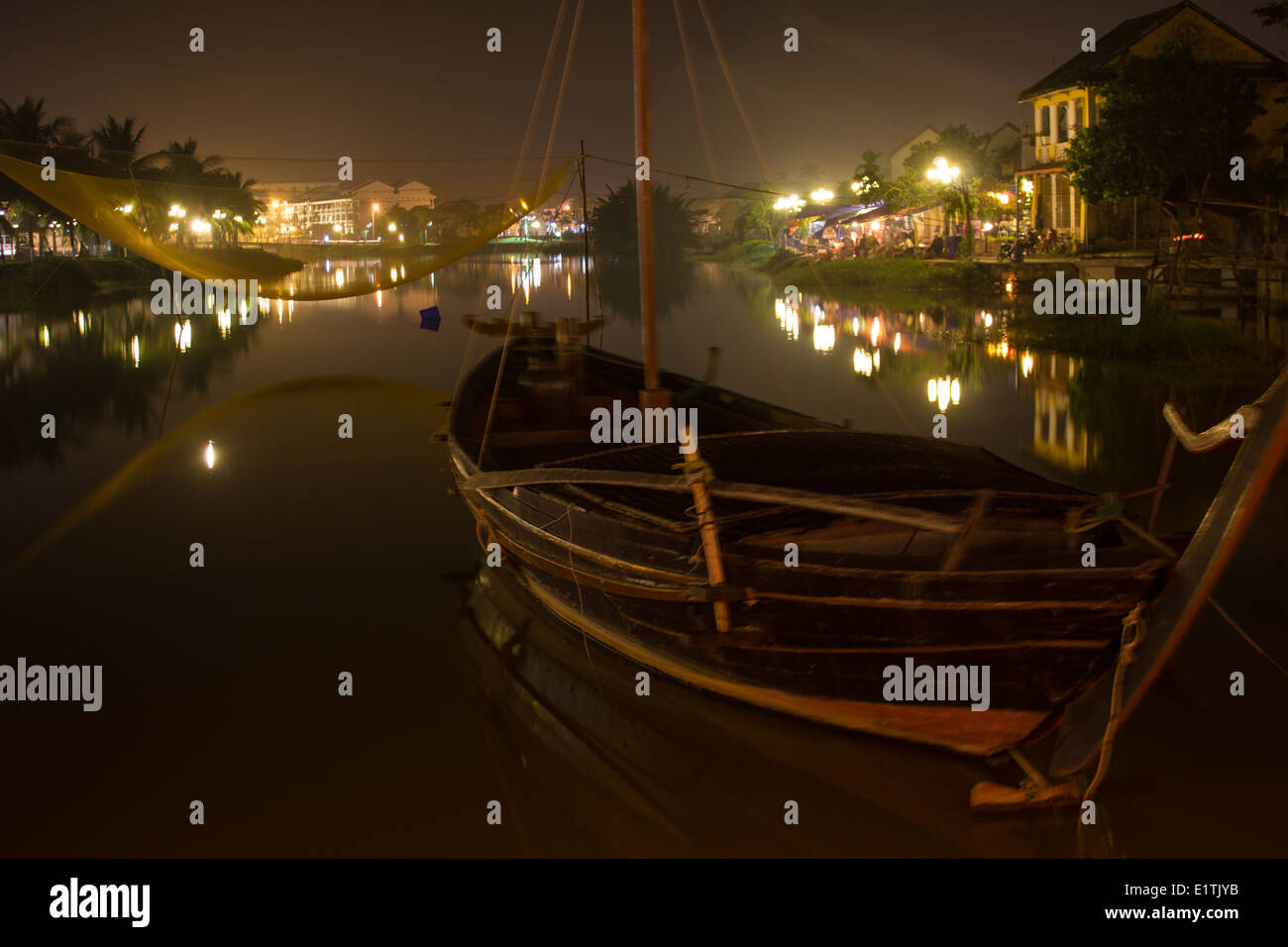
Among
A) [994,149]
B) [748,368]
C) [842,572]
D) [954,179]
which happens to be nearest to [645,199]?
[842,572]

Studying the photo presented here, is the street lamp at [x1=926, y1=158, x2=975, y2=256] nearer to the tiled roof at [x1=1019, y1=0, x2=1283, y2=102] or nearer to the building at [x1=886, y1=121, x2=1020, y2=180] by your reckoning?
the tiled roof at [x1=1019, y1=0, x2=1283, y2=102]

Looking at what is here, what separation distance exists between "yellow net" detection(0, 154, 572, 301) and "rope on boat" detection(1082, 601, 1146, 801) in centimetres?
1089

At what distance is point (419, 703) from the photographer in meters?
5.76

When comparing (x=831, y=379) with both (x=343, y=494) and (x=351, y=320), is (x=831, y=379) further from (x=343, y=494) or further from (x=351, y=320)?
(x=351, y=320)

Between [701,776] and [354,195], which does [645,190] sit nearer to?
[701,776]

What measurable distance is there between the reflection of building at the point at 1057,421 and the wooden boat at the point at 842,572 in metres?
4.73

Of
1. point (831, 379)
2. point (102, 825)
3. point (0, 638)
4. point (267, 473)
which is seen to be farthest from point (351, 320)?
point (102, 825)

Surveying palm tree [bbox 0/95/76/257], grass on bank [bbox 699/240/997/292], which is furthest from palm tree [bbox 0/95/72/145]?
grass on bank [bbox 699/240/997/292]

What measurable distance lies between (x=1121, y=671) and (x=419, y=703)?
3596 mm

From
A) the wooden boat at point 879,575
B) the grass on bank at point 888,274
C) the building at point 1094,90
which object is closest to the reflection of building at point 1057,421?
the wooden boat at point 879,575

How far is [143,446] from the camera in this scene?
1280cm

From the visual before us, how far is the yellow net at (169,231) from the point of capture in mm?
12773

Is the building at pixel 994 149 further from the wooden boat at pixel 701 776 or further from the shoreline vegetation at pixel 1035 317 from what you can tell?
the wooden boat at pixel 701 776
